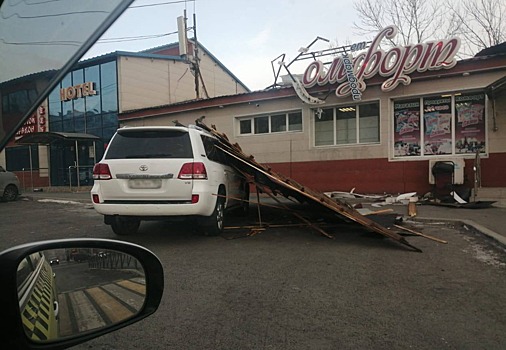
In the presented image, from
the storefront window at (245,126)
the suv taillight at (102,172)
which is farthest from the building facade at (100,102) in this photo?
the suv taillight at (102,172)

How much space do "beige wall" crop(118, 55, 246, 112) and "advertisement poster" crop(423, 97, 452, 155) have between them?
14453 mm

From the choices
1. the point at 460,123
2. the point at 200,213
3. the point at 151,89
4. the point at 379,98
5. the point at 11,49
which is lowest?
the point at 200,213

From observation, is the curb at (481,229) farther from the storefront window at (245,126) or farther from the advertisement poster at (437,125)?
the storefront window at (245,126)

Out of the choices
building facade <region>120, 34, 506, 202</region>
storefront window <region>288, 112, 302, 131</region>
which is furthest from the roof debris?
storefront window <region>288, 112, 302, 131</region>

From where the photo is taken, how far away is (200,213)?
19.6ft

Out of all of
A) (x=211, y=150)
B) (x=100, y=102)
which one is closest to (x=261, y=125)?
(x=211, y=150)

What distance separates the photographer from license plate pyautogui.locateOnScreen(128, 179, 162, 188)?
582cm

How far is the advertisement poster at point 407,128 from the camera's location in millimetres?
12172

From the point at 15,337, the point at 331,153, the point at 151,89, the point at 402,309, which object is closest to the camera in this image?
the point at 15,337

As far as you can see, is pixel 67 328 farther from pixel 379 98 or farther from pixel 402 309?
pixel 379 98

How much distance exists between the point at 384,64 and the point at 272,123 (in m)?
4.63

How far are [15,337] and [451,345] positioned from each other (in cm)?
291

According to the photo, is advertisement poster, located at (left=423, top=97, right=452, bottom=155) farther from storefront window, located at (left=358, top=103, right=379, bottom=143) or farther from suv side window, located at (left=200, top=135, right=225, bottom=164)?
suv side window, located at (left=200, top=135, right=225, bottom=164)

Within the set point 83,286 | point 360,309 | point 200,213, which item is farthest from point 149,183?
point 83,286
